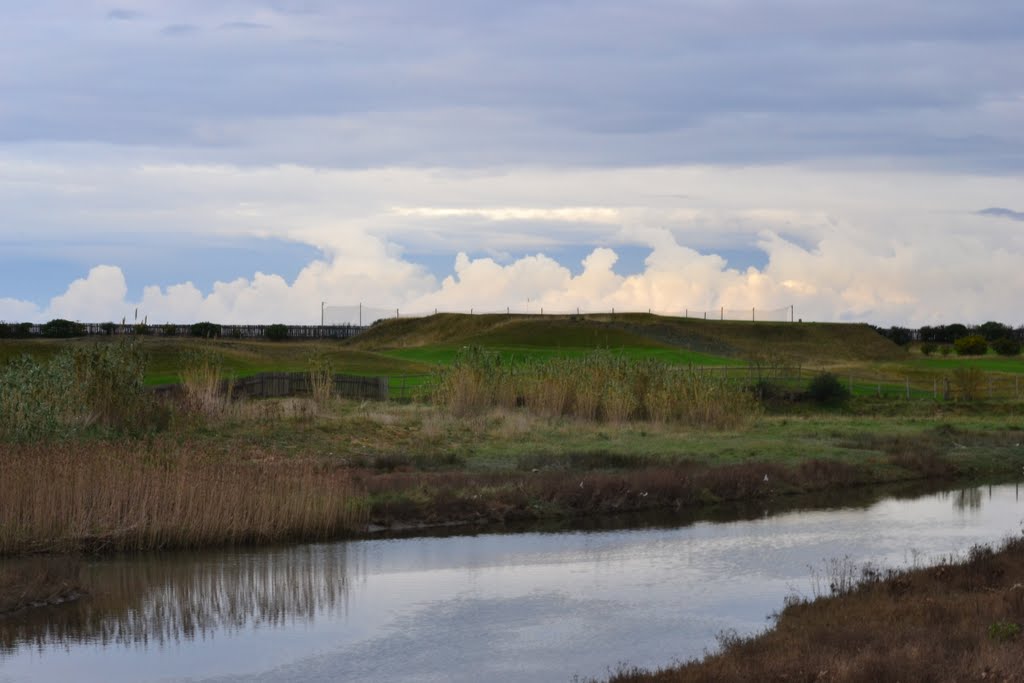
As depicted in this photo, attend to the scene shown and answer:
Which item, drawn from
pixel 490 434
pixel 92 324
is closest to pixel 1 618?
pixel 490 434

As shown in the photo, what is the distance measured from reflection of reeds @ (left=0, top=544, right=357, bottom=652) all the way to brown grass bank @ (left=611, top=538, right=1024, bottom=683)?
6.17 meters

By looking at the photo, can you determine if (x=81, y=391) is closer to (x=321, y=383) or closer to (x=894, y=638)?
(x=321, y=383)

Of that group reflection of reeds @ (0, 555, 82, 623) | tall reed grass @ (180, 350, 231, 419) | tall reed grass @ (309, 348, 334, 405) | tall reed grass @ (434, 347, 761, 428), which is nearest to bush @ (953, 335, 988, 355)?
tall reed grass @ (434, 347, 761, 428)

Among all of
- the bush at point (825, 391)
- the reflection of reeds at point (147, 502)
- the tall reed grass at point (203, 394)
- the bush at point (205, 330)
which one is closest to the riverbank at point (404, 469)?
the reflection of reeds at point (147, 502)

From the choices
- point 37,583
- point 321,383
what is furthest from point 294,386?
point 37,583

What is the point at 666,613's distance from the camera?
16484mm

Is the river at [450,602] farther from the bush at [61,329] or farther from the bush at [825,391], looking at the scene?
the bush at [61,329]

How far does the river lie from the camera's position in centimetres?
1422

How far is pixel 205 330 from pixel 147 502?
76.0m

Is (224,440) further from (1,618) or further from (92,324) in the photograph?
(92,324)

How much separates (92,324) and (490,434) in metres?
65.1

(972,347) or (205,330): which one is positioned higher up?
(205,330)

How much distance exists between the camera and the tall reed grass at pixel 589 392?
37.9 m

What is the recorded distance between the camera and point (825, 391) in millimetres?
52562
